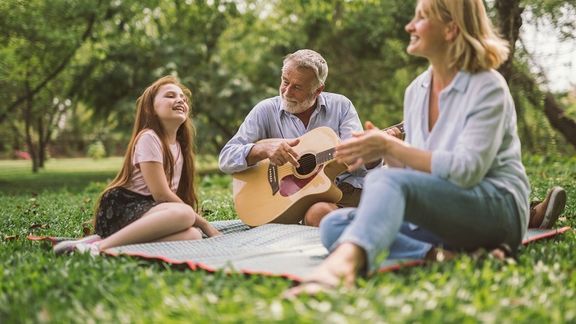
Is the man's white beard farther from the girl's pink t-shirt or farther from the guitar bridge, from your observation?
the girl's pink t-shirt

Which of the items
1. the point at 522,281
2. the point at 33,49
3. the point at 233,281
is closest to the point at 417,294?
the point at 522,281

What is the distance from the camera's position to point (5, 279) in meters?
2.75

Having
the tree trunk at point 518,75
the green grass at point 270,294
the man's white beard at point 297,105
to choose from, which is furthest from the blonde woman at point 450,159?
the tree trunk at point 518,75

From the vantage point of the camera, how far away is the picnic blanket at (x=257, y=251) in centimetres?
271

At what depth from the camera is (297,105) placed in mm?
4484

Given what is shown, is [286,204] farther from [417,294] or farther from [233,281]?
[417,294]

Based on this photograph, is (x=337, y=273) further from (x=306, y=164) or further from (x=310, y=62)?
(x=310, y=62)

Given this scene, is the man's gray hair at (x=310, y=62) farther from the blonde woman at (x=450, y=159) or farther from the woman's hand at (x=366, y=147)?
the woman's hand at (x=366, y=147)

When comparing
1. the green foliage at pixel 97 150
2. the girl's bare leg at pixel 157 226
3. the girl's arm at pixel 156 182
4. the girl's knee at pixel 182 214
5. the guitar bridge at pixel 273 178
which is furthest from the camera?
the green foliage at pixel 97 150

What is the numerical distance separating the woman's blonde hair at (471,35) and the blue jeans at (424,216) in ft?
1.70

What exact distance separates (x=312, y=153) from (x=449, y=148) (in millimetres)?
1689

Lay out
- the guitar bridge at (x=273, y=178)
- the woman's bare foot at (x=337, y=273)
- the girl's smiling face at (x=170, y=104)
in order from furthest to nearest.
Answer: the guitar bridge at (x=273, y=178), the girl's smiling face at (x=170, y=104), the woman's bare foot at (x=337, y=273)

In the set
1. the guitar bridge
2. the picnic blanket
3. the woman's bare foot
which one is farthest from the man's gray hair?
the woman's bare foot

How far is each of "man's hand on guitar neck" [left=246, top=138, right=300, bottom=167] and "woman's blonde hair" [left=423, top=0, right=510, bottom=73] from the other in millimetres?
1683
